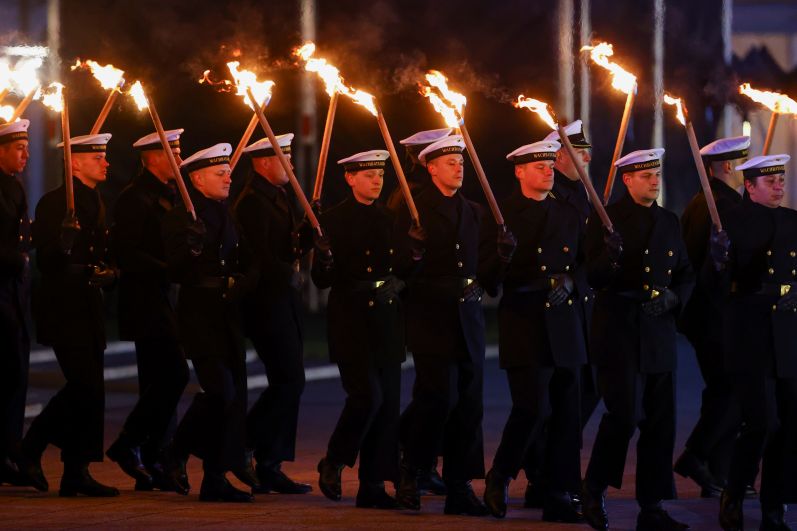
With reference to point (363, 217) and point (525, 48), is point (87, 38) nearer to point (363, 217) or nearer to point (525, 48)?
point (525, 48)

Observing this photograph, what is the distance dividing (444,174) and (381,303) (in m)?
0.84

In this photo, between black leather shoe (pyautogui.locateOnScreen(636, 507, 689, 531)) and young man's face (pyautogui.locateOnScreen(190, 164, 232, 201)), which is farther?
young man's face (pyautogui.locateOnScreen(190, 164, 232, 201))

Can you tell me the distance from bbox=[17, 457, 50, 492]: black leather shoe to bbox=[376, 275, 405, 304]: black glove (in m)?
2.36

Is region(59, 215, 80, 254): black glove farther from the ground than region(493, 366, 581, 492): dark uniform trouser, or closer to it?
farther from the ground

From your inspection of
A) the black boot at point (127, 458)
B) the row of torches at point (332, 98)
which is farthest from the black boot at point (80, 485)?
the row of torches at point (332, 98)

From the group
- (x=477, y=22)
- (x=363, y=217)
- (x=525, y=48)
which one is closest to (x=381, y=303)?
(x=363, y=217)

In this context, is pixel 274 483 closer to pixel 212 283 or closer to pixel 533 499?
pixel 212 283

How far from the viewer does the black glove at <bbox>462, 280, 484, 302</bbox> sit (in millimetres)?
11766

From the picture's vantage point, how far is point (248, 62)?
13.6 metres

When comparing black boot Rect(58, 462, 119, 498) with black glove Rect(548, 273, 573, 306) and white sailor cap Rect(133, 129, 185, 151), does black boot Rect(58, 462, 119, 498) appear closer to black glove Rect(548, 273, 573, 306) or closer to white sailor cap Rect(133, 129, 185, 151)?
white sailor cap Rect(133, 129, 185, 151)

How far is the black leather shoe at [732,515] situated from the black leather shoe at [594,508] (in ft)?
2.04

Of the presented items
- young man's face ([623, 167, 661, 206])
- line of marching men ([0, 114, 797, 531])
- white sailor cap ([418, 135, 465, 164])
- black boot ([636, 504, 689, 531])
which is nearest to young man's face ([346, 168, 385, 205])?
line of marching men ([0, 114, 797, 531])

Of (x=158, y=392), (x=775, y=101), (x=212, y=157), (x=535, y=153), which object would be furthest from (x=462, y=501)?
(x=775, y=101)

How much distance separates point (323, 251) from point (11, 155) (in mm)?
2108
